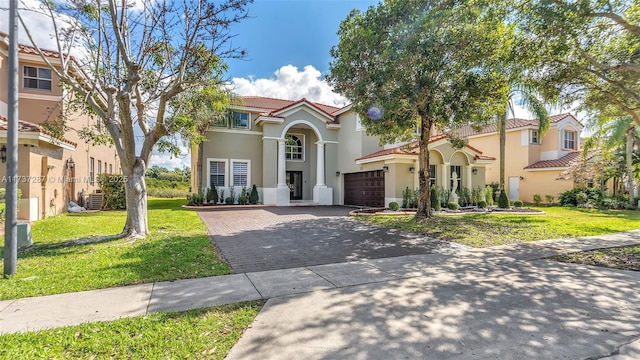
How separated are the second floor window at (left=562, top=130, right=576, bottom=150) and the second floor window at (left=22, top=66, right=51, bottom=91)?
120ft

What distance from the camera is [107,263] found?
644 cm

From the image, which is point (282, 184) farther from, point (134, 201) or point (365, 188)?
point (134, 201)

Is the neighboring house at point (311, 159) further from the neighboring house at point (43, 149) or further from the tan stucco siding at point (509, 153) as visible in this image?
the tan stucco siding at point (509, 153)

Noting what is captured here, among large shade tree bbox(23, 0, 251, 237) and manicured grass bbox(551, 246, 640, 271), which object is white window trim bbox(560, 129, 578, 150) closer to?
manicured grass bbox(551, 246, 640, 271)

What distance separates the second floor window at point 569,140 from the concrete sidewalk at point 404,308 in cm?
2566

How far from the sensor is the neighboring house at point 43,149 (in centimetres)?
1184

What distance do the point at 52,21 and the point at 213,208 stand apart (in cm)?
1253

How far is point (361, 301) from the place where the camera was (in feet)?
15.4

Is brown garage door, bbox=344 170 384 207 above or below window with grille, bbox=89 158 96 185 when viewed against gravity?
below

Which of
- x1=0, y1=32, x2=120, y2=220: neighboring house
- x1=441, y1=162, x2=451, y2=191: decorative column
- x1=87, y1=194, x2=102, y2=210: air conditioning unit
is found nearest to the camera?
x1=0, y1=32, x2=120, y2=220: neighboring house

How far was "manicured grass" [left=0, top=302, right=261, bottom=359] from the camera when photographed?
326 centimetres

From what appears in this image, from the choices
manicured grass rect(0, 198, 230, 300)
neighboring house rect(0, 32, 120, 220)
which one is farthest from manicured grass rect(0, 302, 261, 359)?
neighboring house rect(0, 32, 120, 220)

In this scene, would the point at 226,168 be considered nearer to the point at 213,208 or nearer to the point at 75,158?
the point at 213,208

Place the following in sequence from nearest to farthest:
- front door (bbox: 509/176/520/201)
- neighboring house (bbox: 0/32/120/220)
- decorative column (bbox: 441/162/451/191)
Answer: neighboring house (bbox: 0/32/120/220) < decorative column (bbox: 441/162/451/191) < front door (bbox: 509/176/520/201)
